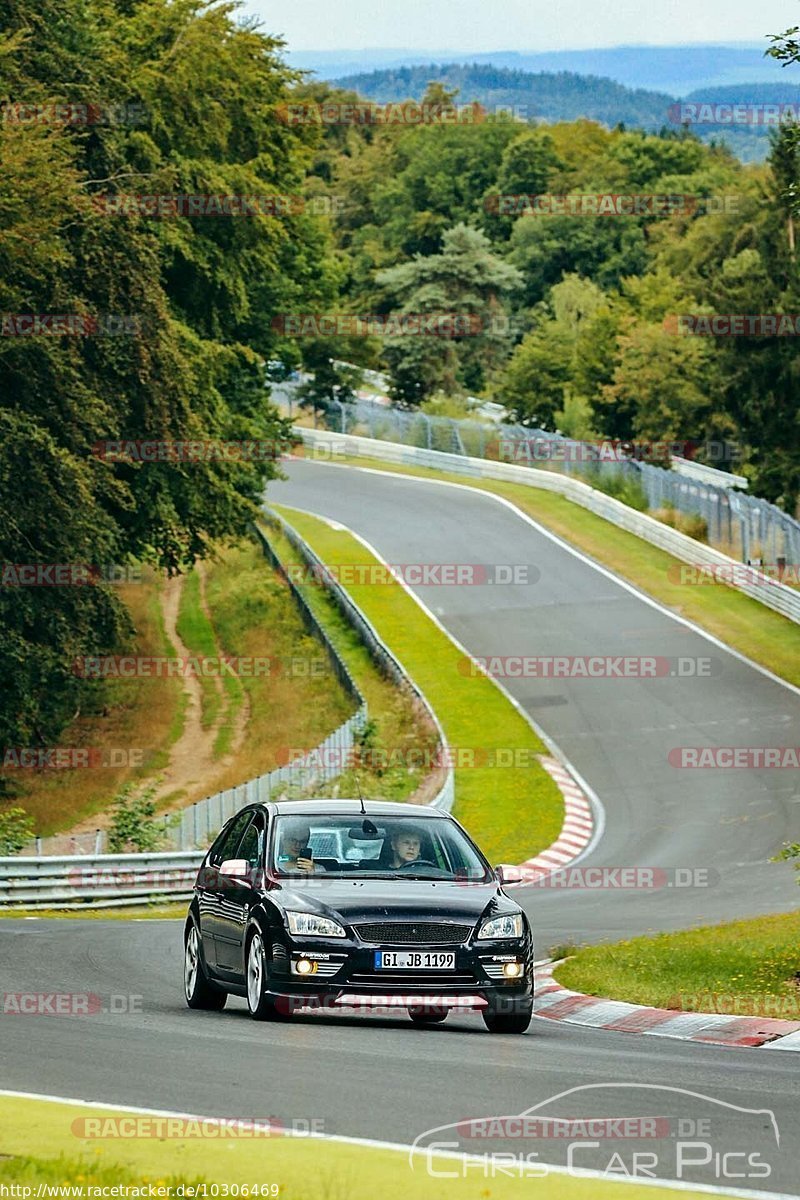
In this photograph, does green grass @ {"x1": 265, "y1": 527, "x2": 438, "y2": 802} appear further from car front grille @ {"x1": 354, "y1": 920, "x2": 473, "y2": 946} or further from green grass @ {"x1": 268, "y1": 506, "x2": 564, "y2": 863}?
car front grille @ {"x1": 354, "y1": 920, "x2": 473, "y2": 946}

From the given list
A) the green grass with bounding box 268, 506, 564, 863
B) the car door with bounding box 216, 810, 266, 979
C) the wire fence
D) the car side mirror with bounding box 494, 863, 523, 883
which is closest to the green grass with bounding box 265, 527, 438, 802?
the green grass with bounding box 268, 506, 564, 863

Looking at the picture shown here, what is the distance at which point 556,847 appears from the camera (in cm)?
3169

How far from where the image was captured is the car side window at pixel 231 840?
1439cm

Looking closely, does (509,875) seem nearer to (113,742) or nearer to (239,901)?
(239,901)

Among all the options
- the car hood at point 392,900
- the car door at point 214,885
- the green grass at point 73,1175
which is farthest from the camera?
the car door at point 214,885

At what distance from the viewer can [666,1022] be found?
14.1 meters

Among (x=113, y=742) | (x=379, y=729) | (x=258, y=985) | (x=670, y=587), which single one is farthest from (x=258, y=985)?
(x=670, y=587)

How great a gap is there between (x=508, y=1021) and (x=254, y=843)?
2.22m

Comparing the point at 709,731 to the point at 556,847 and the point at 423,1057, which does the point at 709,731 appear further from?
the point at 423,1057

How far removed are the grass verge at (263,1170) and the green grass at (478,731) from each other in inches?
911

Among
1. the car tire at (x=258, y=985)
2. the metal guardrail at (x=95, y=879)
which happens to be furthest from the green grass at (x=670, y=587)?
the car tire at (x=258, y=985)

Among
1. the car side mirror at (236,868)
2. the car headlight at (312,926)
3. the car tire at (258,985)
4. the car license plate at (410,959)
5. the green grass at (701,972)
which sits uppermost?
the car side mirror at (236,868)

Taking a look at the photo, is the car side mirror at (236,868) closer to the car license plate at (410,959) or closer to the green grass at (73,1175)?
the car license plate at (410,959)

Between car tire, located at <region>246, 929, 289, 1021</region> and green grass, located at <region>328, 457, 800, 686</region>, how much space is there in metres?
31.2
